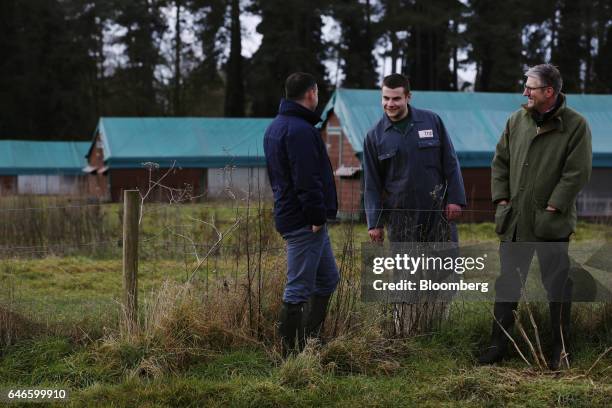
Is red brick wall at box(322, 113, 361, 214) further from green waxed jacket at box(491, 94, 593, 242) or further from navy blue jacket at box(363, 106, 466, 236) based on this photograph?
green waxed jacket at box(491, 94, 593, 242)

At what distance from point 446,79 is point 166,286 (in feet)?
110

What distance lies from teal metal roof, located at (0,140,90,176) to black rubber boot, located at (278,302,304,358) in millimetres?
26696

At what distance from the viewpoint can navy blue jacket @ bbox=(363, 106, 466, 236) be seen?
4539mm

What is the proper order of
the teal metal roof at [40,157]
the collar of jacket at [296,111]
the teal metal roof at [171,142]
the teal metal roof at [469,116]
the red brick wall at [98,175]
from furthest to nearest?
the teal metal roof at [40,157], the red brick wall at [98,175], the teal metal roof at [171,142], the teal metal roof at [469,116], the collar of jacket at [296,111]

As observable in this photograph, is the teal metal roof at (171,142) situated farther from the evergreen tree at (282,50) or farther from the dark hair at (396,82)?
the dark hair at (396,82)

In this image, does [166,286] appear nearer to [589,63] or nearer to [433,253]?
[433,253]

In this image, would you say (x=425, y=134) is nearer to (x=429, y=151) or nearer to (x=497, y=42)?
(x=429, y=151)

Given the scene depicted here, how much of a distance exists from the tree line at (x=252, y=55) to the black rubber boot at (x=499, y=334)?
30.6 meters

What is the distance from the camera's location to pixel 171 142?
2438 centimetres

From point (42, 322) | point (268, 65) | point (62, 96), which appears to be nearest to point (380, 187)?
point (42, 322)

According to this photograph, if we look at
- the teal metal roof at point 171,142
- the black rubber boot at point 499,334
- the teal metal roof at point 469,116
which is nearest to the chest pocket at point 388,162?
the black rubber boot at point 499,334

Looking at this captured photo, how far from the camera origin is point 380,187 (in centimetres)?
467

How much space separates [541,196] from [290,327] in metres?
1.59

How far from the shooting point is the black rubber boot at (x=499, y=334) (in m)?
4.21
